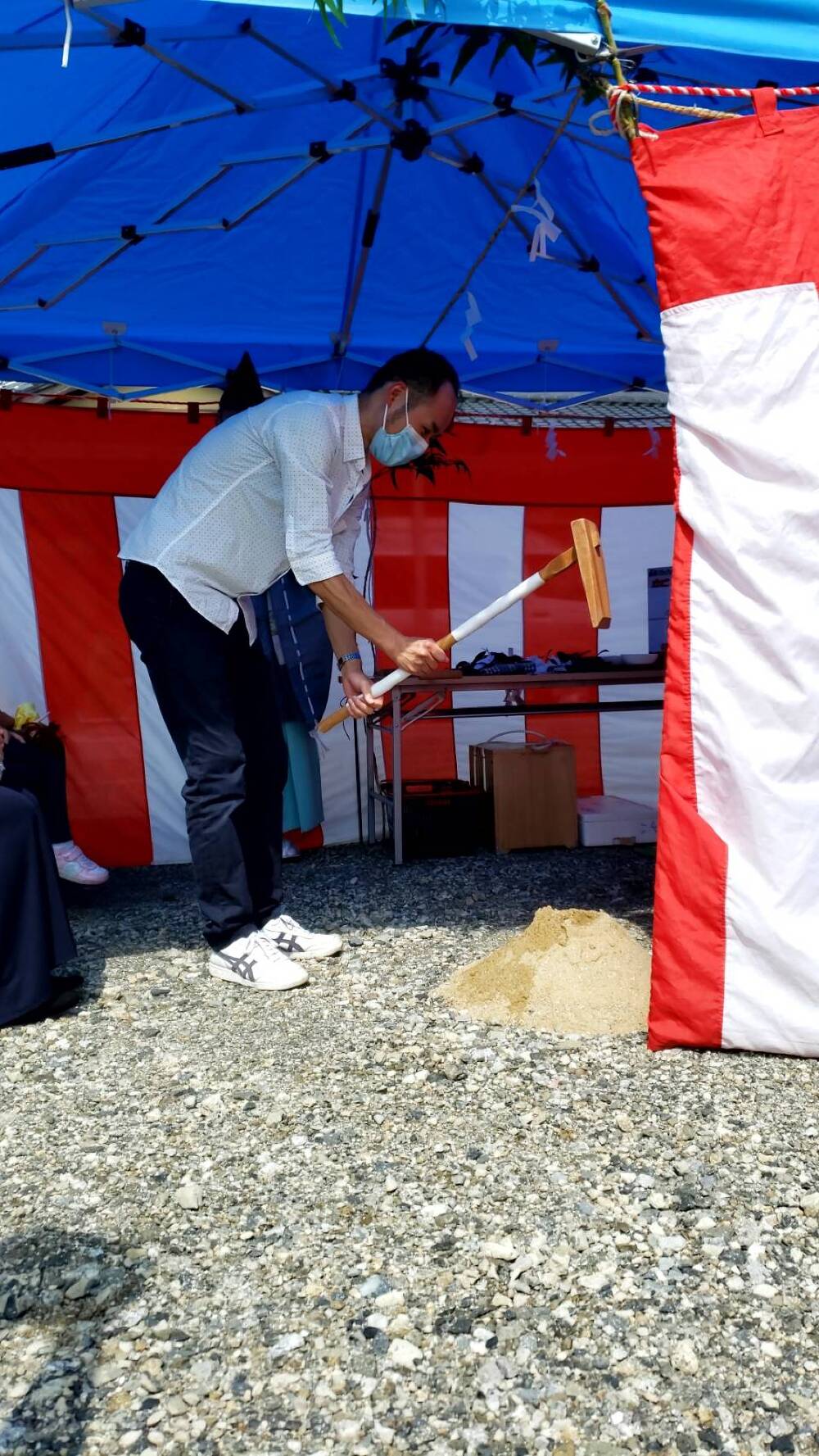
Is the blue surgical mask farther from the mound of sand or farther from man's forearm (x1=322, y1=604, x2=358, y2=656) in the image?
the mound of sand

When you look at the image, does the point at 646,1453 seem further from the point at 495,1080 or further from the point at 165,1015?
the point at 165,1015

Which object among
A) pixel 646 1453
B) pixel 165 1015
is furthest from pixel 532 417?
pixel 646 1453

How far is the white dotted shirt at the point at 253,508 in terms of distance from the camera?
103 inches

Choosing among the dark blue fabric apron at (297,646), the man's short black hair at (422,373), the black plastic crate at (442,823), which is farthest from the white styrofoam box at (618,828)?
the man's short black hair at (422,373)

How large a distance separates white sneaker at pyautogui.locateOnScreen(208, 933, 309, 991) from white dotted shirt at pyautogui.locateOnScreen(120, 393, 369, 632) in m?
0.84

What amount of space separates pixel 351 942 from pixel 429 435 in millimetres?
1539

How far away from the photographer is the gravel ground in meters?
1.29

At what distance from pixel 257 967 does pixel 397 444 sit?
138cm

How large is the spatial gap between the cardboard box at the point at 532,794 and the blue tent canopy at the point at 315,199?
1695 millimetres

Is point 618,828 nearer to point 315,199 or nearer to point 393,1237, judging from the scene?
point 315,199

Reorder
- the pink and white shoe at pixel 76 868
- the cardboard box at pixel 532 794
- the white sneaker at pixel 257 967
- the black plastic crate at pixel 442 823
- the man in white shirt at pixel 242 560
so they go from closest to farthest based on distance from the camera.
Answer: the man in white shirt at pixel 242 560 → the white sneaker at pixel 257 967 → the pink and white shoe at pixel 76 868 → the black plastic crate at pixel 442 823 → the cardboard box at pixel 532 794

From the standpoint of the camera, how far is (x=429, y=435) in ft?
8.99

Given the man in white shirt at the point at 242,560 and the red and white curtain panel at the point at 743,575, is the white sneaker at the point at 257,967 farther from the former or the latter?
the red and white curtain panel at the point at 743,575

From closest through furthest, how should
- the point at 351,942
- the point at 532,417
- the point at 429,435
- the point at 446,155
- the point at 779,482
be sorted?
the point at 779,482 → the point at 429,435 → the point at 351,942 → the point at 446,155 → the point at 532,417
